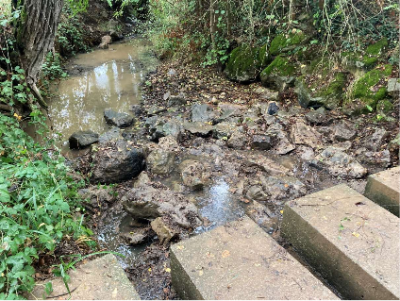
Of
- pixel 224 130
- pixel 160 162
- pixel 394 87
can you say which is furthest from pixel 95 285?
pixel 394 87

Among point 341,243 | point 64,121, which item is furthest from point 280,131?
point 64,121

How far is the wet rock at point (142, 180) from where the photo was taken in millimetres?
3839

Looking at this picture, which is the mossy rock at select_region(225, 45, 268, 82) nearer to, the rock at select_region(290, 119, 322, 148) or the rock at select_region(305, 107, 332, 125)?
the rock at select_region(305, 107, 332, 125)

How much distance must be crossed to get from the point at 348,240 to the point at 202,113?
3856mm

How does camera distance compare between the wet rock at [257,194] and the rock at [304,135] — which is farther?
the rock at [304,135]

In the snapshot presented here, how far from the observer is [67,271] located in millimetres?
1961

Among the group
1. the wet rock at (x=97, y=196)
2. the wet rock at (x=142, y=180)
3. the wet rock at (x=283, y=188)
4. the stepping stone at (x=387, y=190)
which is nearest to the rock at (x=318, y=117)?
the wet rock at (x=283, y=188)

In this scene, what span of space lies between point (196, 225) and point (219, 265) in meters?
1.23

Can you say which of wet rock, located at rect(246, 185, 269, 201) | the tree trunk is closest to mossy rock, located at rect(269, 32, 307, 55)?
wet rock, located at rect(246, 185, 269, 201)

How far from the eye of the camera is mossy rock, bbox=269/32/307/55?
618 centimetres

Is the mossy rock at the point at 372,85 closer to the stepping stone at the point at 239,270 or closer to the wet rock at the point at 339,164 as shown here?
the wet rock at the point at 339,164

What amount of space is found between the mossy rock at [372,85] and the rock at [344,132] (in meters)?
0.61

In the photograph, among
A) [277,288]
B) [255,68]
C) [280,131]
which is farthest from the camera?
[255,68]

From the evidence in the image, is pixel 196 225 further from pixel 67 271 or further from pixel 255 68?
pixel 255 68
